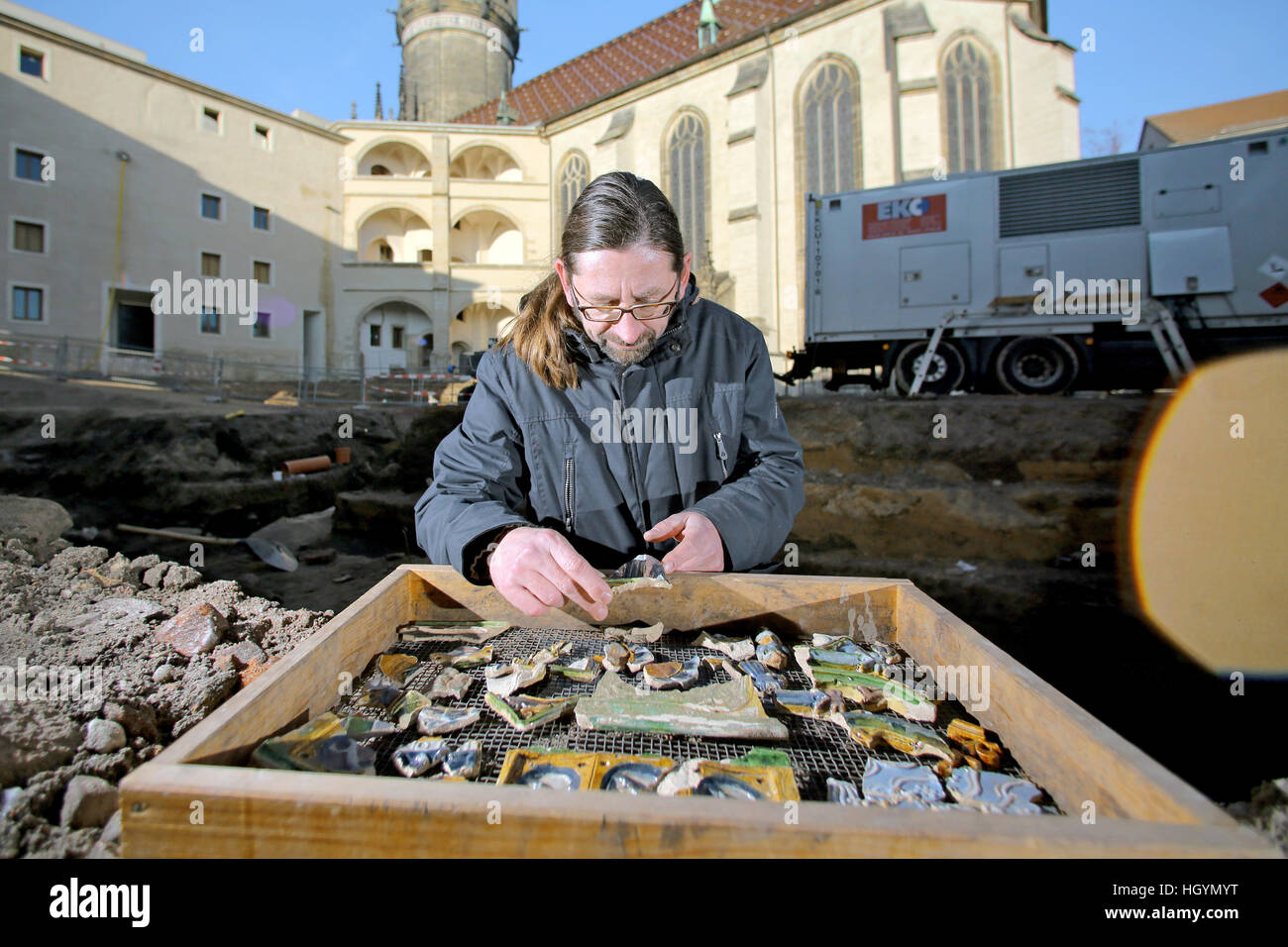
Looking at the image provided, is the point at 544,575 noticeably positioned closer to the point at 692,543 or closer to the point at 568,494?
the point at 692,543

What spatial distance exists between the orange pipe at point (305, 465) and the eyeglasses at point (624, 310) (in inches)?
390

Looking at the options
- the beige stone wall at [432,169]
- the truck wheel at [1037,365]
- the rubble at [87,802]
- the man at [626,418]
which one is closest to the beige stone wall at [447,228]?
the beige stone wall at [432,169]

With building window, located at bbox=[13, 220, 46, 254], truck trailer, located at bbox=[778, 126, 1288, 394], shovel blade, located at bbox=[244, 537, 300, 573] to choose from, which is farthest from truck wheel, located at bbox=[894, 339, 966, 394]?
building window, located at bbox=[13, 220, 46, 254]

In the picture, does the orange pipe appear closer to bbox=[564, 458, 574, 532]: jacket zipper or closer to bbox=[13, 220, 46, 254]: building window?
bbox=[564, 458, 574, 532]: jacket zipper

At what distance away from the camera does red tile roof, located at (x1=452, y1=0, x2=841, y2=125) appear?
28.3 metres

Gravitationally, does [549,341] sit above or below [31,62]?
below

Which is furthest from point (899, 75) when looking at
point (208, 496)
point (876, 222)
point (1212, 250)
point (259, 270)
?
point (259, 270)

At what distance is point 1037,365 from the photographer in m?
11.0

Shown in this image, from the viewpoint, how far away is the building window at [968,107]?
2177cm

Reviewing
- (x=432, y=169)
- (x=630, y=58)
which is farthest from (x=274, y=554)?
(x=630, y=58)

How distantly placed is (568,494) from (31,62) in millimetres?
32890

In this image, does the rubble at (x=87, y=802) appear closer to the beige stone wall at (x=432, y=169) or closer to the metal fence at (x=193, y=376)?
the metal fence at (x=193, y=376)
